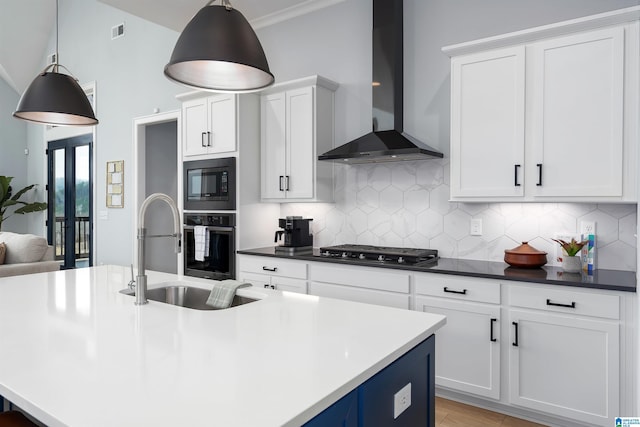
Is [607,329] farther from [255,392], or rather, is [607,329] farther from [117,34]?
[117,34]

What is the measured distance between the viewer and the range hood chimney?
133 inches

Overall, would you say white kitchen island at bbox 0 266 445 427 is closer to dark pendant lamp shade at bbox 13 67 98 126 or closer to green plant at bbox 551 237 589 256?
dark pendant lamp shade at bbox 13 67 98 126

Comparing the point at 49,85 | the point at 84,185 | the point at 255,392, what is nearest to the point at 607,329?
the point at 255,392

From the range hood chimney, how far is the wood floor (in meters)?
1.78

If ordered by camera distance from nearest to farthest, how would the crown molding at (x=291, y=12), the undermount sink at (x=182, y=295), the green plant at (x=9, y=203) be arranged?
the undermount sink at (x=182, y=295), the crown molding at (x=291, y=12), the green plant at (x=9, y=203)

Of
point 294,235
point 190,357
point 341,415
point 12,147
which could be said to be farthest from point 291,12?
point 12,147

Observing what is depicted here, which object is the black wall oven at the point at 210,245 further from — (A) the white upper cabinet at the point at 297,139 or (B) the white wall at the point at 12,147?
(B) the white wall at the point at 12,147

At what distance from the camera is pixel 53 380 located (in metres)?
1.05

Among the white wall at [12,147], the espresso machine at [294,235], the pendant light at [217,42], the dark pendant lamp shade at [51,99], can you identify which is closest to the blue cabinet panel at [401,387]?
the pendant light at [217,42]

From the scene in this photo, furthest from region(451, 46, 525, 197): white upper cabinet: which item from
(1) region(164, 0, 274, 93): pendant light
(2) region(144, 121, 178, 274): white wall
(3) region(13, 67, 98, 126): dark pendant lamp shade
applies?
(2) region(144, 121, 178, 274): white wall

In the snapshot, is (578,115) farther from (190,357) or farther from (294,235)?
(190,357)

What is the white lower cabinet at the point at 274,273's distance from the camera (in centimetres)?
348

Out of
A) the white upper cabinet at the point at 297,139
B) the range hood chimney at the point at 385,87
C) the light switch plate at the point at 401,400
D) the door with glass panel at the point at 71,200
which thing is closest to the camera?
the light switch plate at the point at 401,400

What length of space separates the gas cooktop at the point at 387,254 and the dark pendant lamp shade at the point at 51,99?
196cm
